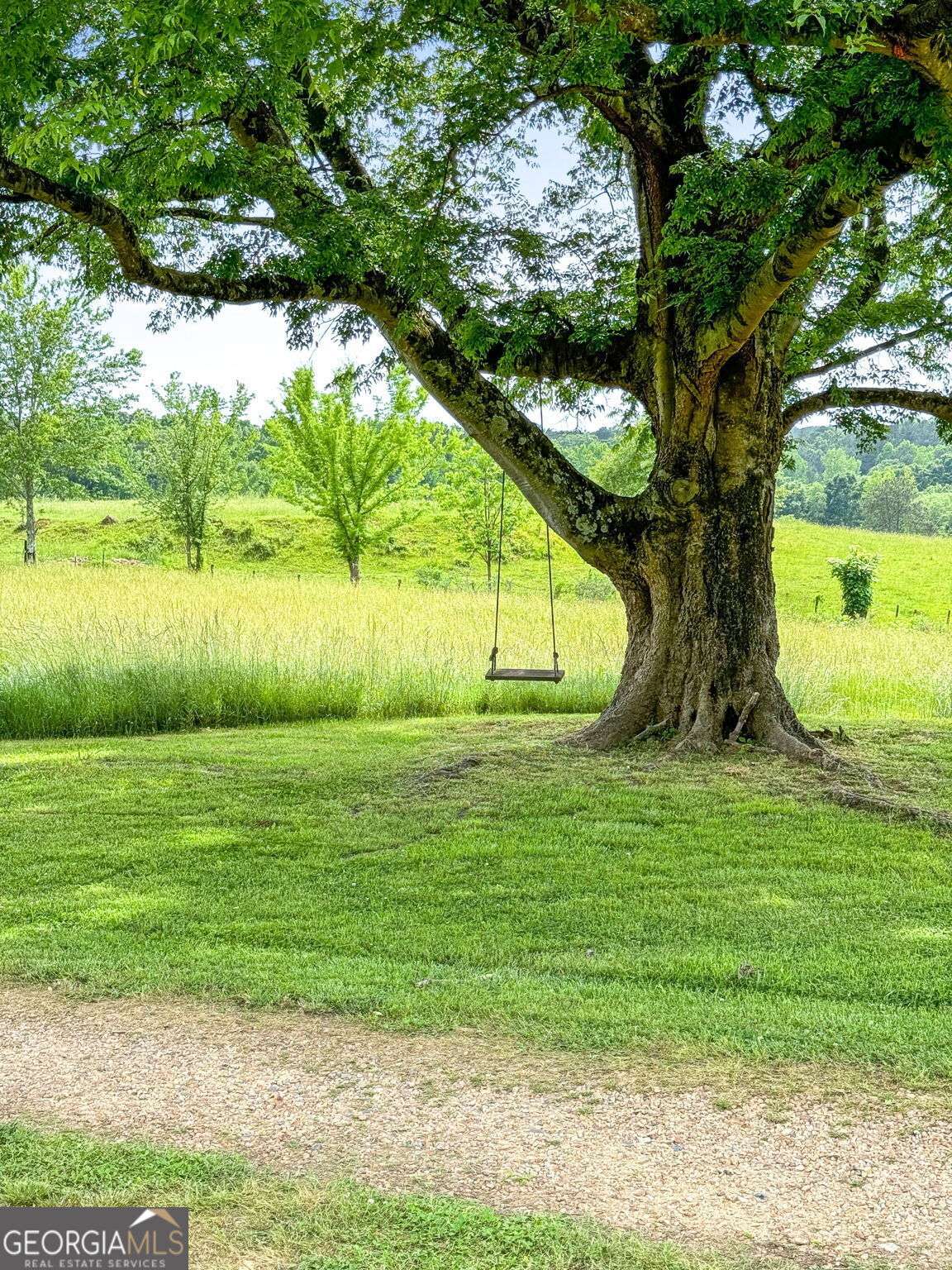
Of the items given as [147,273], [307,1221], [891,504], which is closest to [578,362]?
[147,273]

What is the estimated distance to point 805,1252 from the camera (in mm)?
2664

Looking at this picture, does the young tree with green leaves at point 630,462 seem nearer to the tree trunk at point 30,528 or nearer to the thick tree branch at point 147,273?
the thick tree branch at point 147,273

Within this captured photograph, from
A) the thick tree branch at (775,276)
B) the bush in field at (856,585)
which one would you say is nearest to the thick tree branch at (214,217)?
the thick tree branch at (775,276)

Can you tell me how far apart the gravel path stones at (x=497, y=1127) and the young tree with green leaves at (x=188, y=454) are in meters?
33.2

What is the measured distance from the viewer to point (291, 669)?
1297 centimetres

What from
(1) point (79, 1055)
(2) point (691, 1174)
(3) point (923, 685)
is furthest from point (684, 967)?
(3) point (923, 685)

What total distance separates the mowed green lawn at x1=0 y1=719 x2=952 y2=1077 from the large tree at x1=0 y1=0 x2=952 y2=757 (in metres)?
1.67

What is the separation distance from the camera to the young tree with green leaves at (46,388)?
32344 mm

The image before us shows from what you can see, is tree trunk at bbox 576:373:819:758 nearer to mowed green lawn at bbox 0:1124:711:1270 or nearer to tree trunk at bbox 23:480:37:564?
mowed green lawn at bbox 0:1124:711:1270

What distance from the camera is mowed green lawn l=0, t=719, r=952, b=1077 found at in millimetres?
4328

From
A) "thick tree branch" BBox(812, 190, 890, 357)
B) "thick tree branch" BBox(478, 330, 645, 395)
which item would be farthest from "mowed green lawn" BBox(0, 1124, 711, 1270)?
"thick tree branch" BBox(812, 190, 890, 357)

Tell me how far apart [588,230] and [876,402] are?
3397 millimetres

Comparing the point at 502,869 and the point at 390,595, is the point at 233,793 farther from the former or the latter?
the point at 390,595

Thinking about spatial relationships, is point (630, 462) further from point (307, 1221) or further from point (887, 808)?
point (307, 1221)
